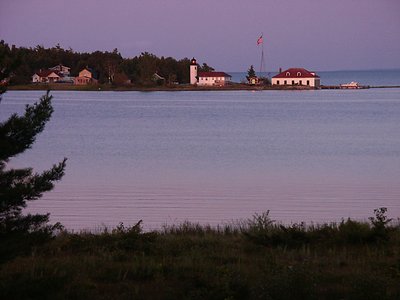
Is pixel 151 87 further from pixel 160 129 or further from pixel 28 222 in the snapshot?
pixel 28 222

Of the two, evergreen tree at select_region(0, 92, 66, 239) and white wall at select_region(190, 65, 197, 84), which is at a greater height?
evergreen tree at select_region(0, 92, 66, 239)

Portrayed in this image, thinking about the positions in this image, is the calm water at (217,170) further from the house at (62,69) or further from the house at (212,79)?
the house at (62,69)

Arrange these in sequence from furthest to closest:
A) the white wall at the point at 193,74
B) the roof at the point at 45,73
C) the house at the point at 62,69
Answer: the house at the point at 62,69, the white wall at the point at 193,74, the roof at the point at 45,73

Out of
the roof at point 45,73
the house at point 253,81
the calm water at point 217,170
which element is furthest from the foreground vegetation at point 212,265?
the house at point 253,81

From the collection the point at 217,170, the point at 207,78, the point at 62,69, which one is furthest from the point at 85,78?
the point at 217,170

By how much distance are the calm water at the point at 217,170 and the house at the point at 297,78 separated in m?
76.8

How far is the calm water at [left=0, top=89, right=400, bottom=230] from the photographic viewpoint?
17.7 metres

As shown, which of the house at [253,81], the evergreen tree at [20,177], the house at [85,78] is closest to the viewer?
the evergreen tree at [20,177]

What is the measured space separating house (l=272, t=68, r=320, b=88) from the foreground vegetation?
120 m

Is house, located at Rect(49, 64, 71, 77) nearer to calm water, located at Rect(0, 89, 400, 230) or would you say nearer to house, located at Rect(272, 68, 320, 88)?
house, located at Rect(272, 68, 320, 88)

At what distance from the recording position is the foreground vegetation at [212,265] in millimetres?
7793

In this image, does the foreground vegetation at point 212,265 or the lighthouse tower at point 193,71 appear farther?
the lighthouse tower at point 193,71

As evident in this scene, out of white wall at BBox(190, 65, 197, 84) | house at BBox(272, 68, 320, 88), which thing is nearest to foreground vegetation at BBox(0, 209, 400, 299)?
house at BBox(272, 68, 320, 88)

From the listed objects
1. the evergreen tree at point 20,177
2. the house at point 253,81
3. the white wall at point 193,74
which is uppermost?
the evergreen tree at point 20,177
